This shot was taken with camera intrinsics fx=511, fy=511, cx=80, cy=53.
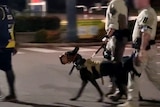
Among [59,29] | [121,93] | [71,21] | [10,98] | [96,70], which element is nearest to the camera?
[96,70]

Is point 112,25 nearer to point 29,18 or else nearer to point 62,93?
point 62,93

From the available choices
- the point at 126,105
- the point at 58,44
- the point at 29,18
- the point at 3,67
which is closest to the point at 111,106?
the point at 126,105

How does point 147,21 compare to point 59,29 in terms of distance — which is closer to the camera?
point 147,21

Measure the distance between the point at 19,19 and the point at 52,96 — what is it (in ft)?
38.7

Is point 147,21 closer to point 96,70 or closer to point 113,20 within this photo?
point 113,20

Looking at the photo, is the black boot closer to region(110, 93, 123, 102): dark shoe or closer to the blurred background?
region(110, 93, 123, 102): dark shoe

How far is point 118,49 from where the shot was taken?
7871 mm

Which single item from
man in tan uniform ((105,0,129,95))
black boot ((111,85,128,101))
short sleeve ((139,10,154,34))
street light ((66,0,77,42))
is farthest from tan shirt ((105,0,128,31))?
street light ((66,0,77,42))

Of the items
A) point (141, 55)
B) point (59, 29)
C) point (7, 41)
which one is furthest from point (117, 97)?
point (59, 29)

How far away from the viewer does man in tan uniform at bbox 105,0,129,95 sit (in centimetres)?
769

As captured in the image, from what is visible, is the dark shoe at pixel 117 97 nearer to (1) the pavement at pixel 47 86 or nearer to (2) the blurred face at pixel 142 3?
(1) the pavement at pixel 47 86

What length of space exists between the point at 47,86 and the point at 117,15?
6.97ft

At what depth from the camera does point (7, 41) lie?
299 inches

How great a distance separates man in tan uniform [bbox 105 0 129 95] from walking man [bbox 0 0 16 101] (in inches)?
57.7
